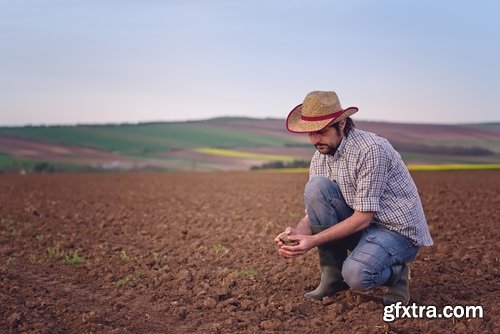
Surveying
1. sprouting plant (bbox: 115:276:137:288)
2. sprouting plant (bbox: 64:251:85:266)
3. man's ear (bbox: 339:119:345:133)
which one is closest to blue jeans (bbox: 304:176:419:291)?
man's ear (bbox: 339:119:345:133)

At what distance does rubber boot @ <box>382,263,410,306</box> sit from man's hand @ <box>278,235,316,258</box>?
0.71 meters

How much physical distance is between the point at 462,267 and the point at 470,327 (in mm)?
2007

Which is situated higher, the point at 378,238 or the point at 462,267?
the point at 378,238

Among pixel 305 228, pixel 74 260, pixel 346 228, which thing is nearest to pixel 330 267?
pixel 305 228

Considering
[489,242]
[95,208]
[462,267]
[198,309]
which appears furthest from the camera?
[95,208]

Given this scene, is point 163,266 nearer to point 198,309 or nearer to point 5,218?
point 198,309

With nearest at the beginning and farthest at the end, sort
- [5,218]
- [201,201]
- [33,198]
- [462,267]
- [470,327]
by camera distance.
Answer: [470,327] < [462,267] < [5,218] < [201,201] < [33,198]

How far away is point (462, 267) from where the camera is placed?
22.4 feet

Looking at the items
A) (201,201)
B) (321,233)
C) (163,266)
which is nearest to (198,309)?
(321,233)

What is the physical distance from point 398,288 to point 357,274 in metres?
0.43

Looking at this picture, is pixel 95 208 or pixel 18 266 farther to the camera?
pixel 95 208

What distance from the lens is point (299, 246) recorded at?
16.4ft

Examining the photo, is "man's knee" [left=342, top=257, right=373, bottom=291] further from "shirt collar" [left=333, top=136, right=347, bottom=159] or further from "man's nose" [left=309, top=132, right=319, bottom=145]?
"man's nose" [left=309, top=132, right=319, bottom=145]

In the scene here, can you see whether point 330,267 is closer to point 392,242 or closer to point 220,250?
point 392,242
